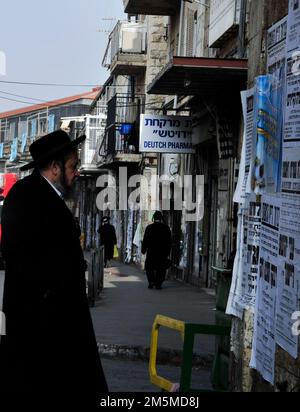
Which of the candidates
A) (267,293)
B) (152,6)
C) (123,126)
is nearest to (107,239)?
(123,126)

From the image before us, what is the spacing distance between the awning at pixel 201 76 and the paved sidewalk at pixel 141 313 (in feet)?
13.1

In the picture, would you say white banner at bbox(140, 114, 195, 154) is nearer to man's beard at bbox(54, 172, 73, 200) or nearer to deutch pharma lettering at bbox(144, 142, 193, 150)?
deutch pharma lettering at bbox(144, 142, 193, 150)

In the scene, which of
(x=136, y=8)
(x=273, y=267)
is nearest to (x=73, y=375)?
(x=273, y=267)

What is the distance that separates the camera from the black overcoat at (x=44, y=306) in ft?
15.7

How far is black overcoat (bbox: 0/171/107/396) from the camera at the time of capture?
4785mm

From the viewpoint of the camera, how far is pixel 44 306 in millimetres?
4812

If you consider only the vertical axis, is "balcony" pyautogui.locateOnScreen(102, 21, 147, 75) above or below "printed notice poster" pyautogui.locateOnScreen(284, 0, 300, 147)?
above

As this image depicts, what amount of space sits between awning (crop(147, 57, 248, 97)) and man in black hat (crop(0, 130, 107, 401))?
10225 mm

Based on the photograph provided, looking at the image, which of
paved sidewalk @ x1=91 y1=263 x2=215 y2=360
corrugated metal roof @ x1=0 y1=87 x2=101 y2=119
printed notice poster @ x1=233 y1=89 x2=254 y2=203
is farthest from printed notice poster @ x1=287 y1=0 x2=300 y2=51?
corrugated metal roof @ x1=0 y1=87 x2=101 y2=119

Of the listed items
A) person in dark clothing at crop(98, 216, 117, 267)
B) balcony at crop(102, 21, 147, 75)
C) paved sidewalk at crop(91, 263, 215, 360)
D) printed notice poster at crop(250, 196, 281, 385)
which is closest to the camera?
printed notice poster at crop(250, 196, 281, 385)

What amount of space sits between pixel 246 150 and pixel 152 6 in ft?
64.1

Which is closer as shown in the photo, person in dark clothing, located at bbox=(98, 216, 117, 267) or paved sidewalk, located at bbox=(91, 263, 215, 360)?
paved sidewalk, located at bbox=(91, 263, 215, 360)

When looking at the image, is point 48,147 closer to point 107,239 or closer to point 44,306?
point 44,306

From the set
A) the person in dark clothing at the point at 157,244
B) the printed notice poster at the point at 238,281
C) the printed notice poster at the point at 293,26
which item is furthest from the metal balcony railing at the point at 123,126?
the printed notice poster at the point at 293,26
